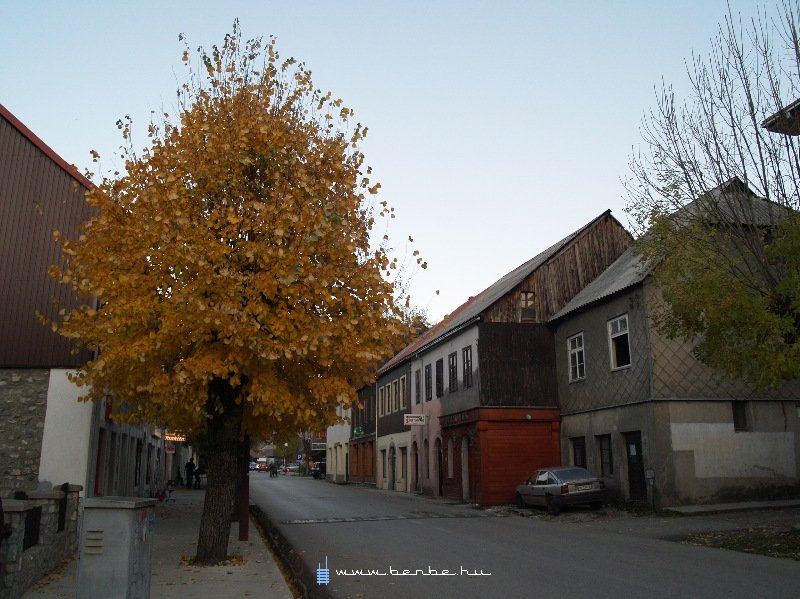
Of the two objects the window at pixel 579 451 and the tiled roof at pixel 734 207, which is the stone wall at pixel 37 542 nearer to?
the tiled roof at pixel 734 207

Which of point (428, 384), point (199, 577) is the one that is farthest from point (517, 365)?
point (199, 577)

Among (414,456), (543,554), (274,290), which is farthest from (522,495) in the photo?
(274,290)

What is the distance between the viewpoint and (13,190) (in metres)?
18.5

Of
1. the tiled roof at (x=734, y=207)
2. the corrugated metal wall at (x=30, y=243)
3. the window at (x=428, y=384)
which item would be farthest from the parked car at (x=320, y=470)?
the tiled roof at (x=734, y=207)

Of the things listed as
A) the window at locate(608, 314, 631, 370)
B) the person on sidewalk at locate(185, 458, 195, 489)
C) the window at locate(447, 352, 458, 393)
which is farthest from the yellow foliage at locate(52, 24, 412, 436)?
the person on sidewalk at locate(185, 458, 195, 489)

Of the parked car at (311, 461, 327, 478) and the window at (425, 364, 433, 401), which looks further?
the parked car at (311, 461, 327, 478)

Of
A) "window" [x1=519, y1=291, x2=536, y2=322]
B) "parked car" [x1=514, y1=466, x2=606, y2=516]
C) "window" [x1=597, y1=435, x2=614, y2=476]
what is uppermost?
"window" [x1=519, y1=291, x2=536, y2=322]

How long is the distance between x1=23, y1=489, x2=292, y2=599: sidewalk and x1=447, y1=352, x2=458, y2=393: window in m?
17.1

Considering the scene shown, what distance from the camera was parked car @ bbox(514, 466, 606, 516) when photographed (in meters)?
21.8

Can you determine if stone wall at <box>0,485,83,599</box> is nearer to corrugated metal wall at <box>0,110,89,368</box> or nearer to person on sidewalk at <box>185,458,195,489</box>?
corrugated metal wall at <box>0,110,89,368</box>

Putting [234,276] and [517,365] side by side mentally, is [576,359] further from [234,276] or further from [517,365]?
[234,276]

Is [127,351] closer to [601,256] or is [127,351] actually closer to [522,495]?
[522,495]

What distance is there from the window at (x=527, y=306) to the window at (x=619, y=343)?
468 centimetres

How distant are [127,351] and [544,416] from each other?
802 inches
